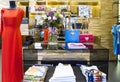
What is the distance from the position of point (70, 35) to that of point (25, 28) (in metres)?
3.21

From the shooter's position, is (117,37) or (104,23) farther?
(104,23)

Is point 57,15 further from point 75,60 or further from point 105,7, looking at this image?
point 105,7

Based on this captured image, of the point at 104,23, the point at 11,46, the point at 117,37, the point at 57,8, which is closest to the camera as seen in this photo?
the point at 11,46

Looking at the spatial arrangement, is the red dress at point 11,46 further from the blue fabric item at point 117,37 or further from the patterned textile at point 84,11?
the patterned textile at point 84,11

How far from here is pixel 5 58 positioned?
2037 millimetres

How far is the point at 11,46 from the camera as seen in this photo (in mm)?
2027

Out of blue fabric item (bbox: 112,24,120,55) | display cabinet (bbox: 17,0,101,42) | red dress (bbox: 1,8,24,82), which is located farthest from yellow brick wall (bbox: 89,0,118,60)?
red dress (bbox: 1,8,24,82)

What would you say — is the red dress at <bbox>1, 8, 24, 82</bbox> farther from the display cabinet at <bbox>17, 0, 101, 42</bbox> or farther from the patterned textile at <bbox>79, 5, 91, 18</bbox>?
the patterned textile at <bbox>79, 5, 91, 18</bbox>

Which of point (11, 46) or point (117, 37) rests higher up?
point (11, 46)

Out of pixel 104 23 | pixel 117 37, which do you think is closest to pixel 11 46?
pixel 117 37

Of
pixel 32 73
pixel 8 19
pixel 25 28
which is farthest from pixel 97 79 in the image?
pixel 25 28

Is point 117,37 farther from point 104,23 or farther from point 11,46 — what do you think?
point 11,46

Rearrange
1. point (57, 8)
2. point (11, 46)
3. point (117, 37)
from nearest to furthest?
point (11, 46), point (117, 37), point (57, 8)

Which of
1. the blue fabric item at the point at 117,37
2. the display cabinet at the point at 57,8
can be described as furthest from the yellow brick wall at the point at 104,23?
the blue fabric item at the point at 117,37
